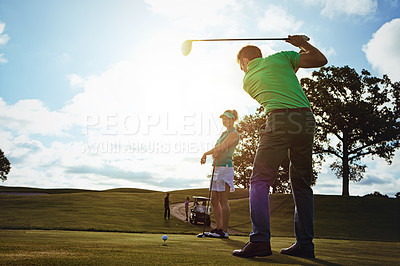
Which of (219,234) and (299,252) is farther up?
(299,252)

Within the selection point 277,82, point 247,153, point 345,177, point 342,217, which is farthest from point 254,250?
point 247,153

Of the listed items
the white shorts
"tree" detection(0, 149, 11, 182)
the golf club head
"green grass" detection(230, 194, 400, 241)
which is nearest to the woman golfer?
the white shorts

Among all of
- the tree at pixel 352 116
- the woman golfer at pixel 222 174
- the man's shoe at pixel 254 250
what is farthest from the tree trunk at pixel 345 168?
the man's shoe at pixel 254 250

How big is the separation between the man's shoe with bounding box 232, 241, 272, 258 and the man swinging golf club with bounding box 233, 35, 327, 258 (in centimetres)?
1

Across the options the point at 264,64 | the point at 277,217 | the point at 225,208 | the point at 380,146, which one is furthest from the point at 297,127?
the point at 380,146

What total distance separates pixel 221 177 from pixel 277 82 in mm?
3809

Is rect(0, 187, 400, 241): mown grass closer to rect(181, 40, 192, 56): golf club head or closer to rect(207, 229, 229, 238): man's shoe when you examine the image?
rect(207, 229, 229, 238): man's shoe

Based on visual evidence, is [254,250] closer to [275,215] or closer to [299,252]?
[299,252]

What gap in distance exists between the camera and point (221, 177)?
7.16 meters

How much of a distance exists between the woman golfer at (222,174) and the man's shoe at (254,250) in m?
3.70

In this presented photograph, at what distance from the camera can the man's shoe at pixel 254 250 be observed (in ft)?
10.6

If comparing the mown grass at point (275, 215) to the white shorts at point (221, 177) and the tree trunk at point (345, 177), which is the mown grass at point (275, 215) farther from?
the white shorts at point (221, 177)

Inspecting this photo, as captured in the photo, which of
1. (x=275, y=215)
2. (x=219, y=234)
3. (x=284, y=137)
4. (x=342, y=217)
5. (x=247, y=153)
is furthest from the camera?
(x=247, y=153)

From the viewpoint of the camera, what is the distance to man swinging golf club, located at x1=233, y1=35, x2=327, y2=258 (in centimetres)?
354
